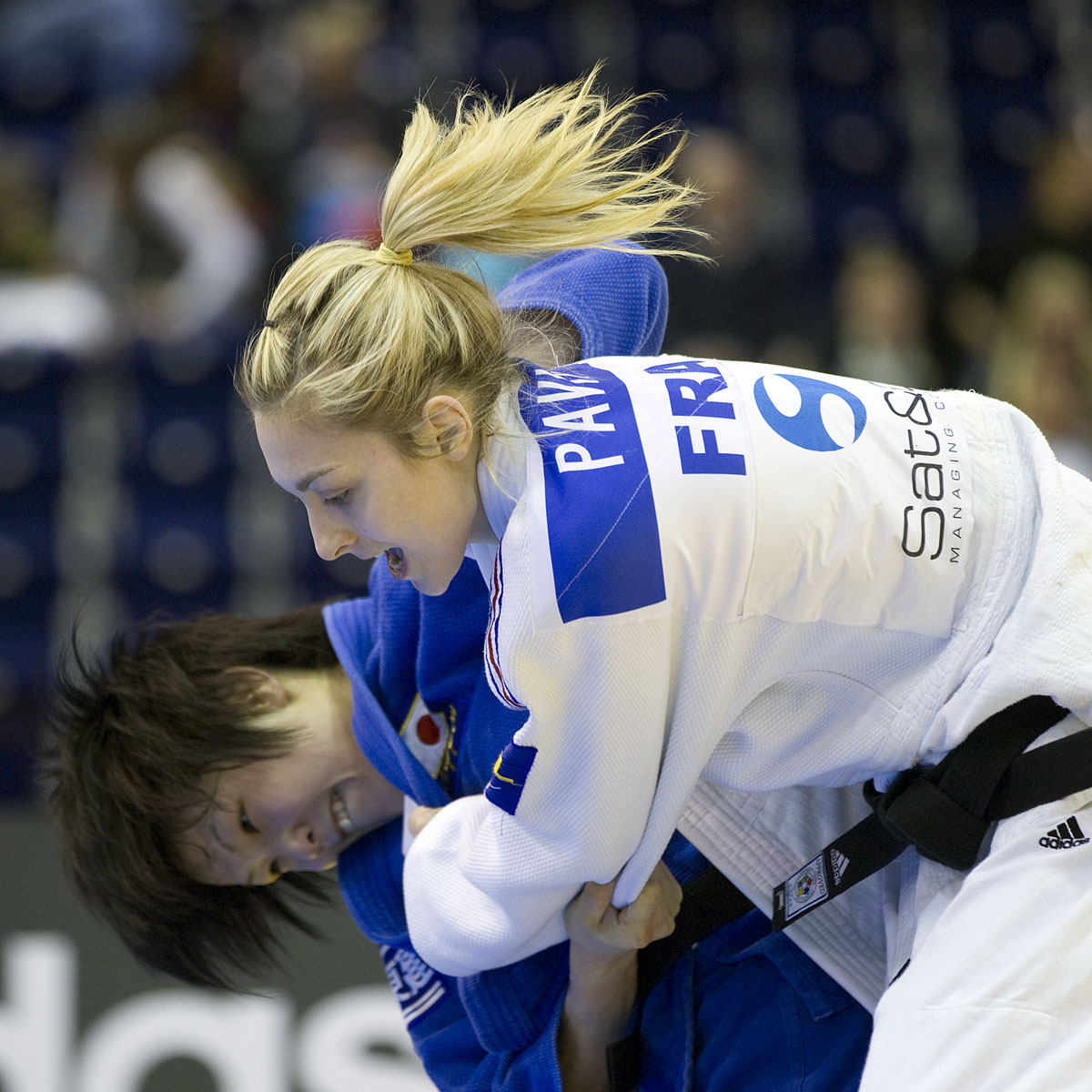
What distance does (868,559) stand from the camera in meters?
1.47

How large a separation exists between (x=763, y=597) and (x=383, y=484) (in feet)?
1.35

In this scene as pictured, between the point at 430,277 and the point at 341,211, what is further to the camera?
the point at 341,211

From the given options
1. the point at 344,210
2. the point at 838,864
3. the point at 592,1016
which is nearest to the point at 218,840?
the point at 592,1016

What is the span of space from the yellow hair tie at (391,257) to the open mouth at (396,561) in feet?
1.02

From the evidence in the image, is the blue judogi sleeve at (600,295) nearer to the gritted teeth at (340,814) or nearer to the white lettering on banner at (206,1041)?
the gritted teeth at (340,814)

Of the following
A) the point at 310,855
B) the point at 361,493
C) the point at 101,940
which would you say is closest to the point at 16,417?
the point at 101,940

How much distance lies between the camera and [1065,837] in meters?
1.44

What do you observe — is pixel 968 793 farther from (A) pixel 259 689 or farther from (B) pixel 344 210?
(B) pixel 344 210

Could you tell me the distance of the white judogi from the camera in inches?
56.9

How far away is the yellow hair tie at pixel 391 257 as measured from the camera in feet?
5.11

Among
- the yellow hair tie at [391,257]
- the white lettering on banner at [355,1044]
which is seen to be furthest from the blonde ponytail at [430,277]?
the white lettering on banner at [355,1044]

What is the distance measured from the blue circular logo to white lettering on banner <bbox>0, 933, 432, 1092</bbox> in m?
1.61

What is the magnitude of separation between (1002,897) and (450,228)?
2.92ft

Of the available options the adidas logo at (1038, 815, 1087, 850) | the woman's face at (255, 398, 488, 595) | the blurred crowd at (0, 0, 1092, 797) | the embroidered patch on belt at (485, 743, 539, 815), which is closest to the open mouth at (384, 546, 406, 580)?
the woman's face at (255, 398, 488, 595)
